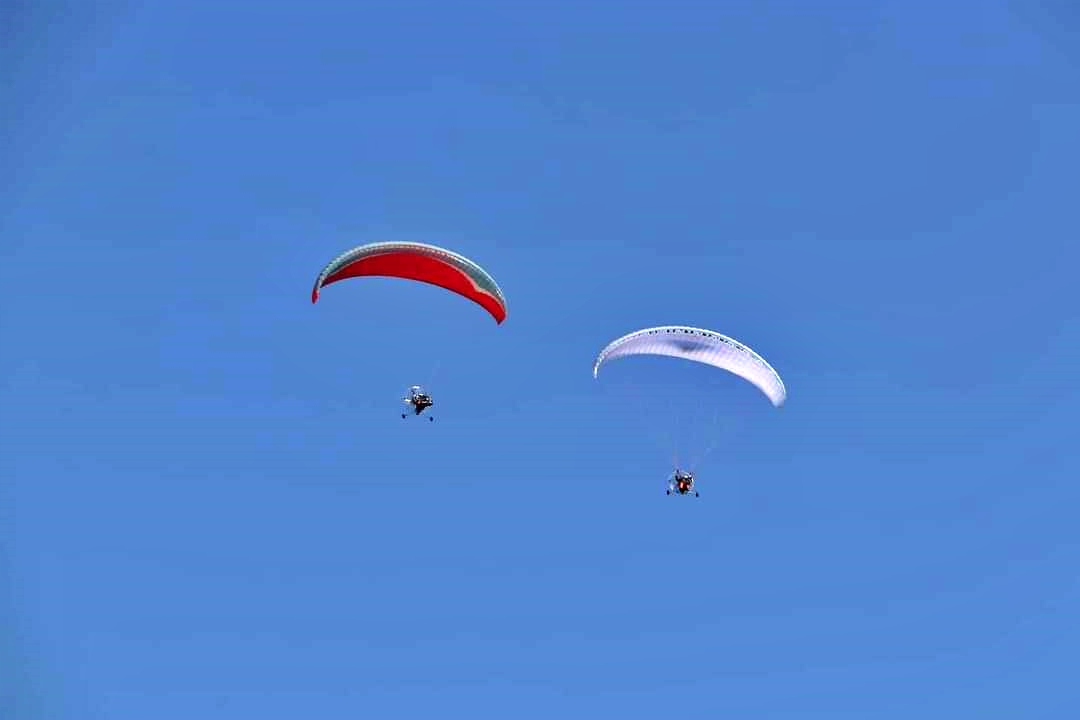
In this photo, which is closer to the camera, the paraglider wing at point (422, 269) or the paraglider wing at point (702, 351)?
the paraglider wing at point (702, 351)

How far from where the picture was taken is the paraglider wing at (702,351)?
38.0 m

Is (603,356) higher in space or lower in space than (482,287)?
lower

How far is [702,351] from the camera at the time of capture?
38.7 m

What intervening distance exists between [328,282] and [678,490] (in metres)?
15.3

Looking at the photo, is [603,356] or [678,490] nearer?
[603,356]

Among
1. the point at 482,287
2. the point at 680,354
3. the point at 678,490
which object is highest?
the point at 482,287

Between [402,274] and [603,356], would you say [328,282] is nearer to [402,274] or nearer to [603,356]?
[402,274]

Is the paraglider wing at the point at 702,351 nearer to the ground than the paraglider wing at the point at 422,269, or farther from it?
nearer to the ground

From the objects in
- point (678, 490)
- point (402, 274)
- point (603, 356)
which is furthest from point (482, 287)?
point (678, 490)

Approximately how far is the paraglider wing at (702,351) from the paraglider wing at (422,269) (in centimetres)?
538

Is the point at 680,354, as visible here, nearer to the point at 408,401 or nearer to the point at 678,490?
the point at 678,490

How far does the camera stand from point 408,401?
143ft

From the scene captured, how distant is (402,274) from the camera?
4091 centimetres

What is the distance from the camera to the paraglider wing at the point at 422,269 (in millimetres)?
38906
